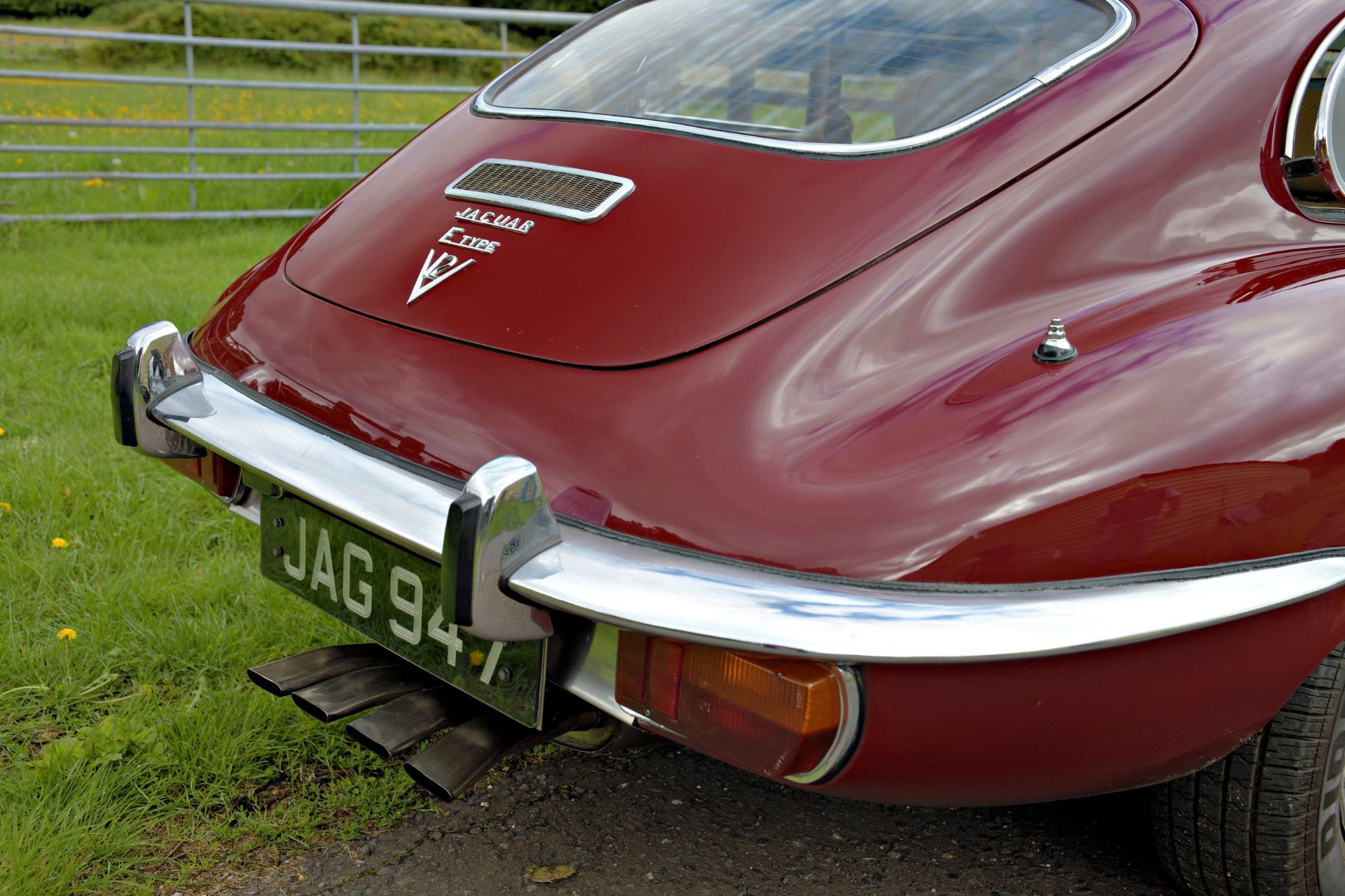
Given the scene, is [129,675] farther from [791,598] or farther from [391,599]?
[791,598]

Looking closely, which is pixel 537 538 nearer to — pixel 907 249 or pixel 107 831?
pixel 907 249

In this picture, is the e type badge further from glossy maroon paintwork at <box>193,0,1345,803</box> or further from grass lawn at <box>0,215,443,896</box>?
grass lawn at <box>0,215,443,896</box>

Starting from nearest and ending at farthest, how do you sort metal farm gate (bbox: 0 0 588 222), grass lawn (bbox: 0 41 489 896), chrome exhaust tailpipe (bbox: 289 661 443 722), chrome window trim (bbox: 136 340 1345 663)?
chrome window trim (bbox: 136 340 1345 663), chrome exhaust tailpipe (bbox: 289 661 443 722), grass lawn (bbox: 0 41 489 896), metal farm gate (bbox: 0 0 588 222)

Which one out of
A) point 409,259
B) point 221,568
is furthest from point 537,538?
point 221,568

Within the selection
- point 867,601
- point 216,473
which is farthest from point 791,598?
point 216,473

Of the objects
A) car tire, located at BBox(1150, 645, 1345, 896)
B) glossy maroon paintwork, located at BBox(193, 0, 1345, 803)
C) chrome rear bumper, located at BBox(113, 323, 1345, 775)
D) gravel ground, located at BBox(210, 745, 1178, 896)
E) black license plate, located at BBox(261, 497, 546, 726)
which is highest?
glossy maroon paintwork, located at BBox(193, 0, 1345, 803)

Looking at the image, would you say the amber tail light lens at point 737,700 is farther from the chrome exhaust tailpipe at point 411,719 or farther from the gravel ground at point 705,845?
the gravel ground at point 705,845

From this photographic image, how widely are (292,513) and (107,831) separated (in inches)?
25.3

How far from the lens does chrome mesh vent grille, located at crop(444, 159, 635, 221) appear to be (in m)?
1.89

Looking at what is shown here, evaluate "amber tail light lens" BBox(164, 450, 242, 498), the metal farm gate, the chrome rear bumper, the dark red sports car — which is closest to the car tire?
the dark red sports car

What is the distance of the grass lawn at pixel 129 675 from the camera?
2.01 meters

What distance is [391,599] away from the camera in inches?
69.1

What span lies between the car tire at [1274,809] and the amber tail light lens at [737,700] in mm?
725

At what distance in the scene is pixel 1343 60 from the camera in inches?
73.8
